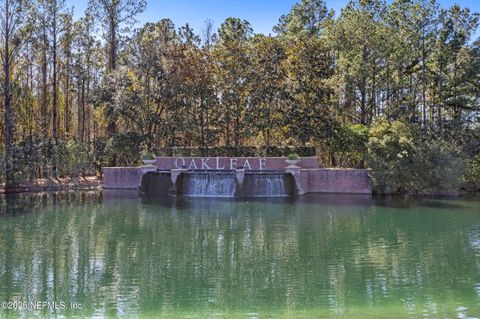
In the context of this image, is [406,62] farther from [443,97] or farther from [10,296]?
[10,296]

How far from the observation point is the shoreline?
93.5ft

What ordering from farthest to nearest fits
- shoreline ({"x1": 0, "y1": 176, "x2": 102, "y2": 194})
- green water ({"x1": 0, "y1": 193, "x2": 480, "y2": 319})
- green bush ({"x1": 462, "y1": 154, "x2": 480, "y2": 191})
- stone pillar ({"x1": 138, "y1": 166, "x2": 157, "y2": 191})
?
stone pillar ({"x1": 138, "y1": 166, "x2": 157, "y2": 191}), shoreline ({"x1": 0, "y1": 176, "x2": 102, "y2": 194}), green bush ({"x1": 462, "y1": 154, "x2": 480, "y2": 191}), green water ({"x1": 0, "y1": 193, "x2": 480, "y2": 319})

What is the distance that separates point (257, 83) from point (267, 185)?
8180 mm

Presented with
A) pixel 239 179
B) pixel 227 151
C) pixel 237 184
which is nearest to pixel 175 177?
pixel 237 184

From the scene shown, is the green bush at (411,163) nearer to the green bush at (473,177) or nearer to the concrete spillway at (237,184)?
the green bush at (473,177)

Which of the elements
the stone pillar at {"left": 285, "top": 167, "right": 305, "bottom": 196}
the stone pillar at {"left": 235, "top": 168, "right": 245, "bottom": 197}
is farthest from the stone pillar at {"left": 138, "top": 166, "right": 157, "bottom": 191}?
the stone pillar at {"left": 285, "top": 167, "right": 305, "bottom": 196}

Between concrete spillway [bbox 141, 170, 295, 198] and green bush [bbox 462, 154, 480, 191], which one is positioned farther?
green bush [bbox 462, 154, 480, 191]

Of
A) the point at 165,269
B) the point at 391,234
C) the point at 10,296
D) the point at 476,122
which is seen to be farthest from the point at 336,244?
the point at 476,122

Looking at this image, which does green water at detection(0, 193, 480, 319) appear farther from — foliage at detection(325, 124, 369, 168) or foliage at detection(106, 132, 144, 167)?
foliage at detection(106, 132, 144, 167)

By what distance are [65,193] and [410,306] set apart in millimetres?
23658

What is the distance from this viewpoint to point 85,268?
11.1 m

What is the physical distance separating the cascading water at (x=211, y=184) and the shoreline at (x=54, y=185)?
21.1 ft

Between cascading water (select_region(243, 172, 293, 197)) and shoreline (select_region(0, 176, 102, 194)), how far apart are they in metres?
9.45

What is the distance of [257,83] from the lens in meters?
32.4
